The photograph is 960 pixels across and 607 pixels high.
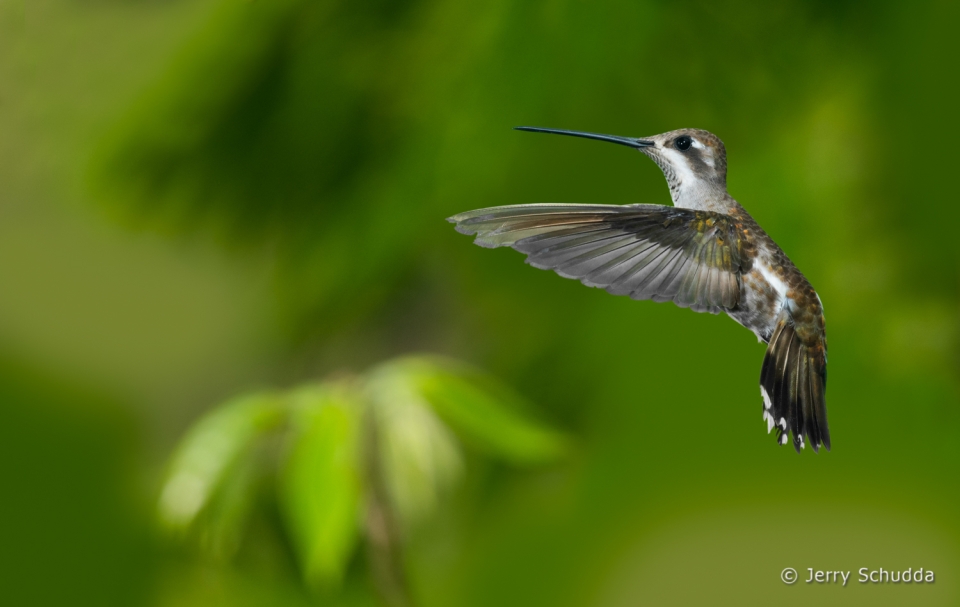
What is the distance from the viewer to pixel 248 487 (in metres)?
0.52

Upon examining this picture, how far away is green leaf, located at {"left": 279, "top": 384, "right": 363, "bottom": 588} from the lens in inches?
15.3

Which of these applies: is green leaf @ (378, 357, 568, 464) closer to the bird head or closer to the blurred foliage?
the blurred foliage

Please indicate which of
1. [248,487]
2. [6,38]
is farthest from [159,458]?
[6,38]

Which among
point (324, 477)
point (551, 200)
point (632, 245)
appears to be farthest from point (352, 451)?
point (632, 245)

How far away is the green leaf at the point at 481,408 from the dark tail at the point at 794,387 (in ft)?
0.92

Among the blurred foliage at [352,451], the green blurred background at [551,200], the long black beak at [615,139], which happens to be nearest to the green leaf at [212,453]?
the blurred foliage at [352,451]

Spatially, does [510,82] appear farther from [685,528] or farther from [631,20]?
[685,528]

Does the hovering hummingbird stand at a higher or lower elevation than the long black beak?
lower

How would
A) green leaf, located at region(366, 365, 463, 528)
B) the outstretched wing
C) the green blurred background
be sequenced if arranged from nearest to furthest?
the outstretched wing → the green blurred background → green leaf, located at region(366, 365, 463, 528)

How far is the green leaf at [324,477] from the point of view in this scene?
15.3 inches

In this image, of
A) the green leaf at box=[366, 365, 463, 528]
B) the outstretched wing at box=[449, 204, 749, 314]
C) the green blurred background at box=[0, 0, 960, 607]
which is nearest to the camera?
the outstretched wing at box=[449, 204, 749, 314]

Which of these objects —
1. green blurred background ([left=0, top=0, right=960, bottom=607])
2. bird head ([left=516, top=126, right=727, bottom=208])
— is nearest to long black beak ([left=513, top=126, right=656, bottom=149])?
bird head ([left=516, top=126, right=727, bottom=208])

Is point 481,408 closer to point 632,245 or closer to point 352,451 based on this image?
point 352,451

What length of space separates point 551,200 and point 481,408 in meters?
0.13
